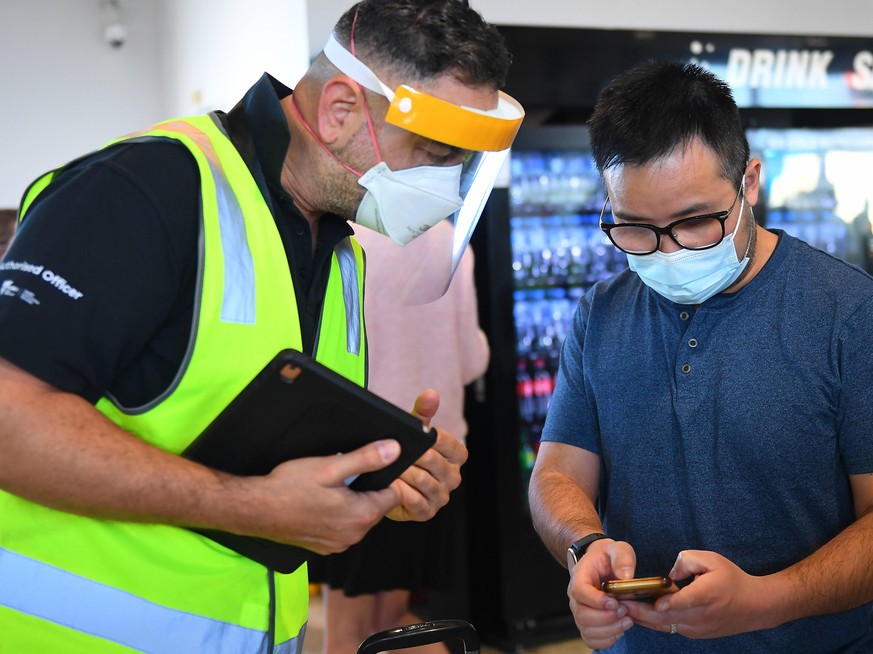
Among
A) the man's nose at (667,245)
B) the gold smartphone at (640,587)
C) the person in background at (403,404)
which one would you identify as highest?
the man's nose at (667,245)

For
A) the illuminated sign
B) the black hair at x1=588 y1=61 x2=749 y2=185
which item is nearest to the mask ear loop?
the black hair at x1=588 y1=61 x2=749 y2=185

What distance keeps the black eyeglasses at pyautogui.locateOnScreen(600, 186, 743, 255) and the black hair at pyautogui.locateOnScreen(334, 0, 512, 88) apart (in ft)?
1.31

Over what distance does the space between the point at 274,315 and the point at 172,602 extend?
45 centimetres

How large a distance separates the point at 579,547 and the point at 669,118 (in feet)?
2.53

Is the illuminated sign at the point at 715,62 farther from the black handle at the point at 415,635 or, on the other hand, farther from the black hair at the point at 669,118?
the black handle at the point at 415,635

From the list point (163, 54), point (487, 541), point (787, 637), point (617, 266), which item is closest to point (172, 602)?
point (787, 637)

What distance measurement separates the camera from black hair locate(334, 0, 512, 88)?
151 centimetres

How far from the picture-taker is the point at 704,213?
Result: 1.64 meters

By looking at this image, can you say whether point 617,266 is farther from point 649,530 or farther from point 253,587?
point 253,587

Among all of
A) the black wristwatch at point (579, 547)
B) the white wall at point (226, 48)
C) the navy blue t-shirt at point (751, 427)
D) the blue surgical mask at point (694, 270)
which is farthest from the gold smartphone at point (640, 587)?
the white wall at point (226, 48)

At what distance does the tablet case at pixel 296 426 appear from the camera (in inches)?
47.2

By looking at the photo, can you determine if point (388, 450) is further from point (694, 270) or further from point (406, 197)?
point (694, 270)

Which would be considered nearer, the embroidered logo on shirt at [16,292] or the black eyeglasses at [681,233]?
the embroidered logo on shirt at [16,292]

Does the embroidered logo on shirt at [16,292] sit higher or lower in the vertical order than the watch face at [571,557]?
higher
